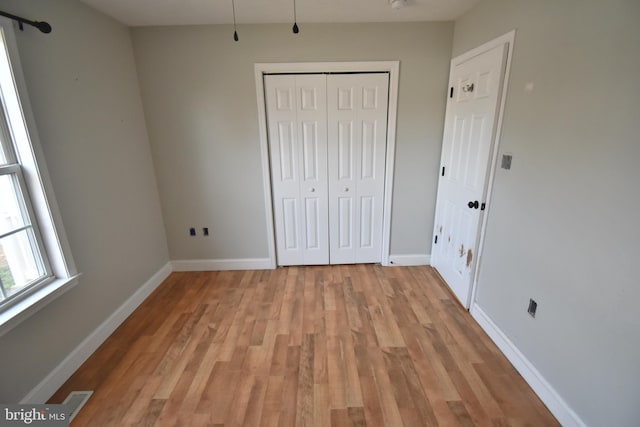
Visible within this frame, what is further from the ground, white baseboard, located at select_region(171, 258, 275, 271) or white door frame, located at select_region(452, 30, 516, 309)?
white door frame, located at select_region(452, 30, 516, 309)

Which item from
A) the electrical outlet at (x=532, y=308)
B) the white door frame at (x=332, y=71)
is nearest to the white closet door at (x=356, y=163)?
the white door frame at (x=332, y=71)

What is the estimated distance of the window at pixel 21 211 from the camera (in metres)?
1.55

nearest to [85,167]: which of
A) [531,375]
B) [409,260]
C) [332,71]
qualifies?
[332,71]

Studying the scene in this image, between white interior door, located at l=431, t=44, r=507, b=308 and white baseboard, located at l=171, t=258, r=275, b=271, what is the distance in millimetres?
1942

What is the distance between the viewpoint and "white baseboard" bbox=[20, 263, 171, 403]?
5.54 ft

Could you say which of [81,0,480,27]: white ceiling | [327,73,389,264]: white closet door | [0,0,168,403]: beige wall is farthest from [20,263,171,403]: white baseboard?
[81,0,480,27]: white ceiling

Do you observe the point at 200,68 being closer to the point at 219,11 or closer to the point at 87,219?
the point at 219,11

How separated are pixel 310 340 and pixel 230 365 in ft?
1.95

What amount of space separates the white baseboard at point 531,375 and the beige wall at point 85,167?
2976 millimetres

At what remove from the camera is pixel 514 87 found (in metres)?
1.88

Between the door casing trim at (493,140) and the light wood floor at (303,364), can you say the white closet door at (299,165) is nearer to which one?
the light wood floor at (303,364)

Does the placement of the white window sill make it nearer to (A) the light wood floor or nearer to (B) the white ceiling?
(A) the light wood floor

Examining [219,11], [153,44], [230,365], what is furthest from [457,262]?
[153,44]

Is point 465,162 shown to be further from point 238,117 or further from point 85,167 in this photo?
point 85,167
